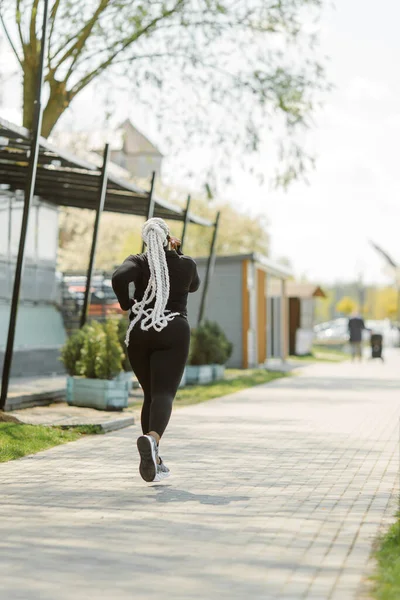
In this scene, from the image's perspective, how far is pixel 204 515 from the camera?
6336 millimetres

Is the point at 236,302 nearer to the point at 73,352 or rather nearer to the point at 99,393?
the point at 73,352

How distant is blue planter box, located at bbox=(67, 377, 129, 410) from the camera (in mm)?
13312

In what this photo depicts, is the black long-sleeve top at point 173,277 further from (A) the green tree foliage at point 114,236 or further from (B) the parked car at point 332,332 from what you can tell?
(B) the parked car at point 332,332

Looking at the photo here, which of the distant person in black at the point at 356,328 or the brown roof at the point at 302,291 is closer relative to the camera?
the distant person in black at the point at 356,328

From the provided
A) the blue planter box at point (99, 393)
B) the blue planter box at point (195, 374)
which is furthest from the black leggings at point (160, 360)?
the blue planter box at point (195, 374)

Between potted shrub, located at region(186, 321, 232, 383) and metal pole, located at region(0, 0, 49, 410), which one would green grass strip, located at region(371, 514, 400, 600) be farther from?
potted shrub, located at region(186, 321, 232, 383)

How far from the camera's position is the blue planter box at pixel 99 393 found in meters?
13.3

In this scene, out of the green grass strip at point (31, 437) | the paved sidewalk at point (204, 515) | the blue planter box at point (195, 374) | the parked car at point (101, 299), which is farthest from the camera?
the parked car at point (101, 299)

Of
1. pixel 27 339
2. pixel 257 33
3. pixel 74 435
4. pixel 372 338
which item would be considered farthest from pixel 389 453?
pixel 372 338

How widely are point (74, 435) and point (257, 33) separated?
12.5m

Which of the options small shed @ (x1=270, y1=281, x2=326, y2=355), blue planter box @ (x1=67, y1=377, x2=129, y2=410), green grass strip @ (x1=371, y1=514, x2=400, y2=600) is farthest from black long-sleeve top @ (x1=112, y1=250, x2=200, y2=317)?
small shed @ (x1=270, y1=281, x2=326, y2=355)

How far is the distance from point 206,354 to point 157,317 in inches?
515

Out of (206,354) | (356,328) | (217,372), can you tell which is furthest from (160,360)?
(356,328)

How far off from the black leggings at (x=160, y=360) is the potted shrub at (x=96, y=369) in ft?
19.0
